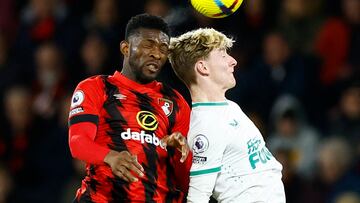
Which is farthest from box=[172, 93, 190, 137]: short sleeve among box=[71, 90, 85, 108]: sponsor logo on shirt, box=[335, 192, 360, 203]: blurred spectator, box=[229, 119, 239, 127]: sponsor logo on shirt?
box=[335, 192, 360, 203]: blurred spectator

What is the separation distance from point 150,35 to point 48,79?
17.9 feet

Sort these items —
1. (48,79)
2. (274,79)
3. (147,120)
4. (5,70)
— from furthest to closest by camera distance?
(5,70)
(48,79)
(274,79)
(147,120)

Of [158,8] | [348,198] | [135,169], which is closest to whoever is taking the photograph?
[135,169]

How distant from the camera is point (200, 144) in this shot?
5.44 metres

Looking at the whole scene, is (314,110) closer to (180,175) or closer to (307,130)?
(307,130)

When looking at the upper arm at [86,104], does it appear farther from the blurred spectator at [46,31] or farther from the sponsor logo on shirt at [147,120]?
the blurred spectator at [46,31]

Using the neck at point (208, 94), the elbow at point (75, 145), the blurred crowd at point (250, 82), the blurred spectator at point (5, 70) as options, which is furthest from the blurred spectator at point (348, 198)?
the blurred spectator at point (5, 70)

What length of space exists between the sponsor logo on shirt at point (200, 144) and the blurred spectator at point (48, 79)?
516 cm

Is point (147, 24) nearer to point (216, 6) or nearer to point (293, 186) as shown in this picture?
point (216, 6)

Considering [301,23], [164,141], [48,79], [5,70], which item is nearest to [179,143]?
[164,141]

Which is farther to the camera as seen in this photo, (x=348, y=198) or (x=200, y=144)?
(x=348, y=198)

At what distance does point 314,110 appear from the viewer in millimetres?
9367

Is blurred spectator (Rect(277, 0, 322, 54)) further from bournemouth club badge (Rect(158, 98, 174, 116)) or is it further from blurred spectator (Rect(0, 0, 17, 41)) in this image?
bournemouth club badge (Rect(158, 98, 174, 116))

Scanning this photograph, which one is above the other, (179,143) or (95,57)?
(95,57)
